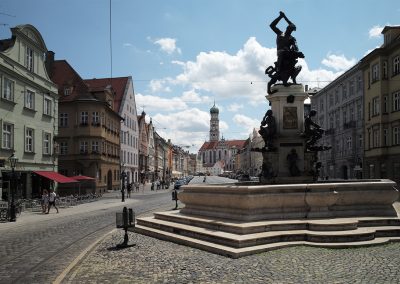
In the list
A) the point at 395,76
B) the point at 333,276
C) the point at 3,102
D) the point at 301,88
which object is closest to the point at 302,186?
the point at 333,276

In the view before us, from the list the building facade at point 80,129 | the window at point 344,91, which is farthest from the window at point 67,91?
the window at point 344,91

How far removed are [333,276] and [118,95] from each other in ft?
198

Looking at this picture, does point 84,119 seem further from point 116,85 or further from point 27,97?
point 116,85

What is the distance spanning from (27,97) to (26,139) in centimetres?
313

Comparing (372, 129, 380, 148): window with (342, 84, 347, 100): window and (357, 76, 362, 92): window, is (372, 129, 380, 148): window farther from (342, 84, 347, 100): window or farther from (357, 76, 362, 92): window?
(342, 84, 347, 100): window

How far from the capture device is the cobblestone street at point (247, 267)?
26.0 feet

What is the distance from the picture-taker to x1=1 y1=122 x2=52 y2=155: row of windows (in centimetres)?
2875

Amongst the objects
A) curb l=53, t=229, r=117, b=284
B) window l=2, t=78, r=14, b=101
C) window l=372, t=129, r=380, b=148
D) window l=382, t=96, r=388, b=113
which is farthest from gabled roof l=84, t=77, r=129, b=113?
curb l=53, t=229, r=117, b=284

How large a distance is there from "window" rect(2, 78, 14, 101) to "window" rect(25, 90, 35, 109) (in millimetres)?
2253

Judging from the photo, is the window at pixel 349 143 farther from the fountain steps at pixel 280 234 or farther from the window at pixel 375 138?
the fountain steps at pixel 280 234

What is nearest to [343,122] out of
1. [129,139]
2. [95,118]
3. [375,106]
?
[375,106]

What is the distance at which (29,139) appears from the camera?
3266 centimetres

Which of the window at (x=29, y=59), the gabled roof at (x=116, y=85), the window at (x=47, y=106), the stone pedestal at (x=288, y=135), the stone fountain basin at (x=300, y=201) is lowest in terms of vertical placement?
the stone fountain basin at (x=300, y=201)

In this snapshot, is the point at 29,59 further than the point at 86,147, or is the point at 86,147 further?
the point at 86,147
